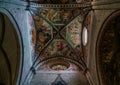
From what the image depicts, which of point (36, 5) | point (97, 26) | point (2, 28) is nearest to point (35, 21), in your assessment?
point (36, 5)

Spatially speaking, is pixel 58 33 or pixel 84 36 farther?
pixel 58 33

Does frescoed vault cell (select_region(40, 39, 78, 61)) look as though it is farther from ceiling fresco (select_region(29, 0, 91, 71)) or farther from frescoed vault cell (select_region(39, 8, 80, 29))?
frescoed vault cell (select_region(39, 8, 80, 29))

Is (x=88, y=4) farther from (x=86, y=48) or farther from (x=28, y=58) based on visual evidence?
(x=28, y=58)

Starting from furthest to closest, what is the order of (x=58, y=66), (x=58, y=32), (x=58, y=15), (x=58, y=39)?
(x=58, y=39), (x=58, y=32), (x=58, y=66), (x=58, y=15)

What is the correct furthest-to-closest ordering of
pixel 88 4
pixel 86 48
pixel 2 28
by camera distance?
pixel 86 48
pixel 88 4
pixel 2 28

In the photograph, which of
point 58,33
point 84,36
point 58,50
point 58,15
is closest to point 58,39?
point 58,33

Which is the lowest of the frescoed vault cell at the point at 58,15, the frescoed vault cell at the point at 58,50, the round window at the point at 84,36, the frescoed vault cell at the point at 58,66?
the frescoed vault cell at the point at 58,66

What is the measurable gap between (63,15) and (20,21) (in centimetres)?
364

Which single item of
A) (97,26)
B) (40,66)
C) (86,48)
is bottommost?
(40,66)

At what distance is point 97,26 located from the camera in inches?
496

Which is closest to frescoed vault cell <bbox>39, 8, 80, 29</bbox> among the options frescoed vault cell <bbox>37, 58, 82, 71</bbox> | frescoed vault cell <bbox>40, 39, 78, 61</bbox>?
frescoed vault cell <bbox>40, 39, 78, 61</bbox>

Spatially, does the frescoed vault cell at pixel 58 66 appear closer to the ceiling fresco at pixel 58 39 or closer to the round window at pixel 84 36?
the ceiling fresco at pixel 58 39

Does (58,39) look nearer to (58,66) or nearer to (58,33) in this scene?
(58,33)

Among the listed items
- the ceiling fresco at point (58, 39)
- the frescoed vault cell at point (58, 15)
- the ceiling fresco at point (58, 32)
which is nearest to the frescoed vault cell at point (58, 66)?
the ceiling fresco at point (58, 32)
